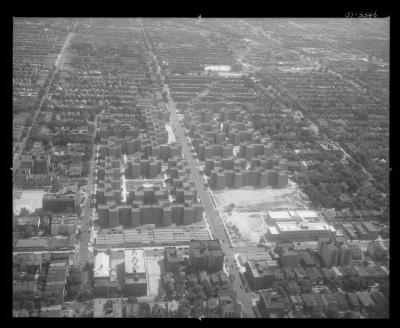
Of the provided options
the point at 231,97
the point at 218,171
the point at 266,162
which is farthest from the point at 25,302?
the point at 231,97

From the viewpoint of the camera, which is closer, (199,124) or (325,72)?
(199,124)

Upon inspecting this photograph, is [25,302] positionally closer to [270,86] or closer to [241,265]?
[241,265]

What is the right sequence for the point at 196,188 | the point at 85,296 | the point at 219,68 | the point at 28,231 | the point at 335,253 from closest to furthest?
1. the point at 85,296
2. the point at 335,253
3. the point at 28,231
4. the point at 196,188
5. the point at 219,68

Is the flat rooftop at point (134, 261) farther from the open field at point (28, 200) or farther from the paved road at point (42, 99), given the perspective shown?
the paved road at point (42, 99)

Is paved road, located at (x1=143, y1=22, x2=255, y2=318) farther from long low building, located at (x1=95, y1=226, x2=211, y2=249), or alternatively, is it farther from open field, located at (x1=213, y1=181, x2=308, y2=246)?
long low building, located at (x1=95, y1=226, x2=211, y2=249)

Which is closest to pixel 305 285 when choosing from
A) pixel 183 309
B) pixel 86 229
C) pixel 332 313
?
pixel 332 313

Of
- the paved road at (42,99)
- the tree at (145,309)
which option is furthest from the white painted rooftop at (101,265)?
the paved road at (42,99)

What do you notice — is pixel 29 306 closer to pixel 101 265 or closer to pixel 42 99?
pixel 101 265

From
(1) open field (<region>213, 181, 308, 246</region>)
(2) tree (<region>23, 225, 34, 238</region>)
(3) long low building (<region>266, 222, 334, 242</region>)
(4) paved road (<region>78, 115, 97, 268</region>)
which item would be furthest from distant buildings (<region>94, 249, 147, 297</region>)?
(3) long low building (<region>266, 222, 334, 242</region>)
